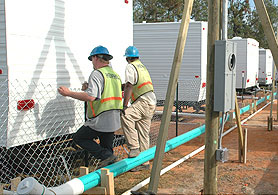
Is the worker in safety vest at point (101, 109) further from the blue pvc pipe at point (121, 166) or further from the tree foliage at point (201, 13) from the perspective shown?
the tree foliage at point (201, 13)

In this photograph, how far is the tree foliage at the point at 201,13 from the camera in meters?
32.8

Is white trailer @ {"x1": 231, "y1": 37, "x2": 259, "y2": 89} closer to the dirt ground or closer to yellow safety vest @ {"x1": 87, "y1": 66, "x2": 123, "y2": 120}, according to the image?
the dirt ground

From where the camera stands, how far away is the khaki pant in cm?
564

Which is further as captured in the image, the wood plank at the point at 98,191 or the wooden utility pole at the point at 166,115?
the wood plank at the point at 98,191

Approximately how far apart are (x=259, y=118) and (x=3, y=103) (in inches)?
395

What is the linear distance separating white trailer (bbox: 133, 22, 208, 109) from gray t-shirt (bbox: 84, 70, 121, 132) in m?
7.40

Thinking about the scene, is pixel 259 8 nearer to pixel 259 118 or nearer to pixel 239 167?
pixel 239 167

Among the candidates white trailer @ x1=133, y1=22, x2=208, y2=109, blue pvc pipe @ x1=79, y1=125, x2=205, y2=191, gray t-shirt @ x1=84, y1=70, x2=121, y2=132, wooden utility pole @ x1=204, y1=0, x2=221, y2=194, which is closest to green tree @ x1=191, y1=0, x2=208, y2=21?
white trailer @ x1=133, y1=22, x2=208, y2=109

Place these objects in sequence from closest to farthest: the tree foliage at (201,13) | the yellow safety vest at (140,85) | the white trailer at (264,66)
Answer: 1. the yellow safety vest at (140,85)
2. the white trailer at (264,66)
3. the tree foliage at (201,13)

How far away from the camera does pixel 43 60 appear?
5383 millimetres

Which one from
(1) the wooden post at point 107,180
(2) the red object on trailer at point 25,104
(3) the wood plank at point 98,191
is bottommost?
(3) the wood plank at point 98,191

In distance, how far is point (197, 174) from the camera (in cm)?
603

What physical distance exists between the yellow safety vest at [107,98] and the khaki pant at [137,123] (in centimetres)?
63

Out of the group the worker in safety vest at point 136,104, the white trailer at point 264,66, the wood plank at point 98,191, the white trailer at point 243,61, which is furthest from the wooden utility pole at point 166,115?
the white trailer at point 264,66
